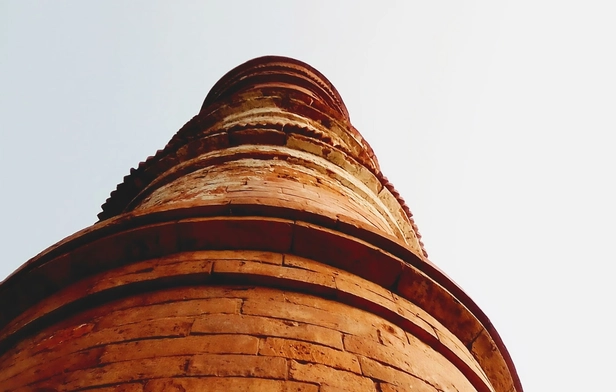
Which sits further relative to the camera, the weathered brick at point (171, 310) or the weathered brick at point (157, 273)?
the weathered brick at point (157, 273)

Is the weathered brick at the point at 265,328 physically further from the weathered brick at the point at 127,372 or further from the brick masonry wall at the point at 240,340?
the weathered brick at the point at 127,372

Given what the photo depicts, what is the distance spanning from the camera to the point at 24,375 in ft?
7.43

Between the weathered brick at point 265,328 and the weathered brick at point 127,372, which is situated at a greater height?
the weathered brick at point 265,328

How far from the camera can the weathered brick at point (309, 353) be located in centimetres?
207

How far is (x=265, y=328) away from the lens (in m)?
2.22

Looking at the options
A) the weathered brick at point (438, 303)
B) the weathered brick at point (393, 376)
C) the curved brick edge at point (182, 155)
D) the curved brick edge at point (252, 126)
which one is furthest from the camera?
the curved brick edge at point (252, 126)

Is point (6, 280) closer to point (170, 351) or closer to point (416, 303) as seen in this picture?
point (170, 351)

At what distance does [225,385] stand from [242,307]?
0.52 meters

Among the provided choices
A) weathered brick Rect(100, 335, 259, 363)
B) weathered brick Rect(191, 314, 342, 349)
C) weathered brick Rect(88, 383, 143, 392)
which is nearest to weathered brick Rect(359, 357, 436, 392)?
weathered brick Rect(191, 314, 342, 349)

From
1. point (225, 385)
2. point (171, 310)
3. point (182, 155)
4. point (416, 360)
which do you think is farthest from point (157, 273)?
point (182, 155)

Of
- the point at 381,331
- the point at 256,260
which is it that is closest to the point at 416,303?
the point at 381,331

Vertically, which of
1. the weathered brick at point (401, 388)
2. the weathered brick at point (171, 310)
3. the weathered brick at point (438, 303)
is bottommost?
the weathered brick at point (401, 388)

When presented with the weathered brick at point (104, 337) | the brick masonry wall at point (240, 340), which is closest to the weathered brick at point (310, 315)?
the brick masonry wall at point (240, 340)

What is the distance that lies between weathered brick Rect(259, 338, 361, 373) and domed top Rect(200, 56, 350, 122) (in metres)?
5.79
